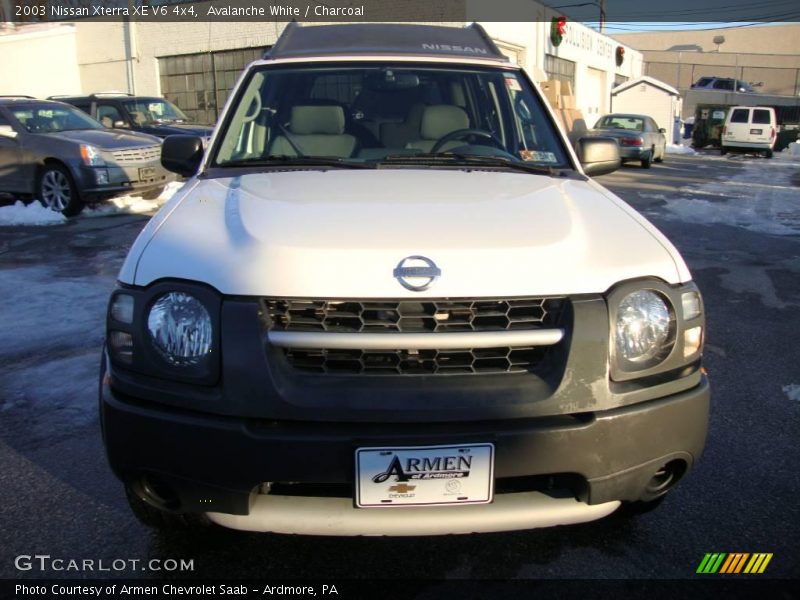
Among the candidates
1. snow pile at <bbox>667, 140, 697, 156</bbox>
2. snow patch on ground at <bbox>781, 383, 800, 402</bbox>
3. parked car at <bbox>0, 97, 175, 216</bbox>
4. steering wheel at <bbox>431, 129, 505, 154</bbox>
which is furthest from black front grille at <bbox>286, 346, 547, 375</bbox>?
snow pile at <bbox>667, 140, 697, 156</bbox>

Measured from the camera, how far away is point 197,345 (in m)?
1.98

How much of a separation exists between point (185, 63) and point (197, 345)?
71.0 ft

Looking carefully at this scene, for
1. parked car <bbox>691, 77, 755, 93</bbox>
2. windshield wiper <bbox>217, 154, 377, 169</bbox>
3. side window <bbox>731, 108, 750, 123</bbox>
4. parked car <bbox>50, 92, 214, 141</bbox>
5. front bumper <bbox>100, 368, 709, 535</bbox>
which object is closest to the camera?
front bumper <bbox>100, 368, 709, 535</bbox>

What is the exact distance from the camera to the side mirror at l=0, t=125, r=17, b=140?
9711 mm

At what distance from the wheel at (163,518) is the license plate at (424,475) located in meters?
0.61

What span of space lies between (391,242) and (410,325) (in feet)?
0.83

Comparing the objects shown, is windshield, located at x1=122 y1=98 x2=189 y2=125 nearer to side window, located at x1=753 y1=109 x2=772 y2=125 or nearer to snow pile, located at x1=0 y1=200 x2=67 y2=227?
snow pile, located at x1=0 y1=200 x2=67 y2=227

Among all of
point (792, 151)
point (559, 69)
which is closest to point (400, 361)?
point (559, 69)

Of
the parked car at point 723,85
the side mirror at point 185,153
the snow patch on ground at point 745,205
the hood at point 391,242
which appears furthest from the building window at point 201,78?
the parked car at point 723,85

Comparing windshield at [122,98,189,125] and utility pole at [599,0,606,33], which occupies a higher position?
utility pole at [599,0,606,33]

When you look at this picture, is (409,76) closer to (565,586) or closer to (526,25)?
(565,586)

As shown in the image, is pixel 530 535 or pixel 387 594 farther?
pixel 530 535

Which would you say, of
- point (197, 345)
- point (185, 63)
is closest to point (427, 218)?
point (197, 345)

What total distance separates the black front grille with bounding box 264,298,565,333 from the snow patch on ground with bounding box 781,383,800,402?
8.29ft
